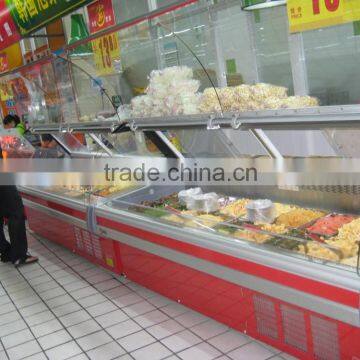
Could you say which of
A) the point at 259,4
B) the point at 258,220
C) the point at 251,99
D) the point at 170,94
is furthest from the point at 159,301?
the point at 259,4

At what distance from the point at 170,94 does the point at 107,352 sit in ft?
6.70

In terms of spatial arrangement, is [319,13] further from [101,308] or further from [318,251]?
[101,308]

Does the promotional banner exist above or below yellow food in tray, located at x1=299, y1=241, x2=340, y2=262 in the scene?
above

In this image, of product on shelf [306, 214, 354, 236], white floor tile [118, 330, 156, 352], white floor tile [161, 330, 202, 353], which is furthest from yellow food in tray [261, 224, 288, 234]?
white floor tile [118, 330, 156, 352]

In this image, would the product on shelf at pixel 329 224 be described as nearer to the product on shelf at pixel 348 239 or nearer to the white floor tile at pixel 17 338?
the product on shelf at pixel 348 239

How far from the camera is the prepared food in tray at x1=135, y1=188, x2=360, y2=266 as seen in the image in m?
2.80

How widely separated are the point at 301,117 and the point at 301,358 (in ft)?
4.99

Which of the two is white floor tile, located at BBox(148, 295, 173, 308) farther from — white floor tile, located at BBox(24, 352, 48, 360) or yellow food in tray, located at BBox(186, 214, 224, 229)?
white floor tile, located at BBox(24, 352, 48, 360)

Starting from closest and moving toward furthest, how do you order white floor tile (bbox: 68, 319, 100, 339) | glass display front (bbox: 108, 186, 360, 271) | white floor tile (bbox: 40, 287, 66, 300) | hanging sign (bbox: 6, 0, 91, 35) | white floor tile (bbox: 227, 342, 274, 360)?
glass display front (bbox: 108, 186, 360, 271) < white floor tile (bbox: 227, 342, 274, 360) < white floor tile (bbox: 68, 319, 100, 339) < white floor tile (bbox: 40, 287, 66, 300) < hanging sign (bbox: 6, 0, 91, 35)

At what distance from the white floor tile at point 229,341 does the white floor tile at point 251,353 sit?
0.05 m

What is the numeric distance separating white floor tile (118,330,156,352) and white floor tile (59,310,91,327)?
1.95 feet

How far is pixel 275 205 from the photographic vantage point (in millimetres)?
3742

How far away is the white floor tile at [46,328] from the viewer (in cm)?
399

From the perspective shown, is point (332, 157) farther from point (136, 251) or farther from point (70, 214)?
point (70, 214)
